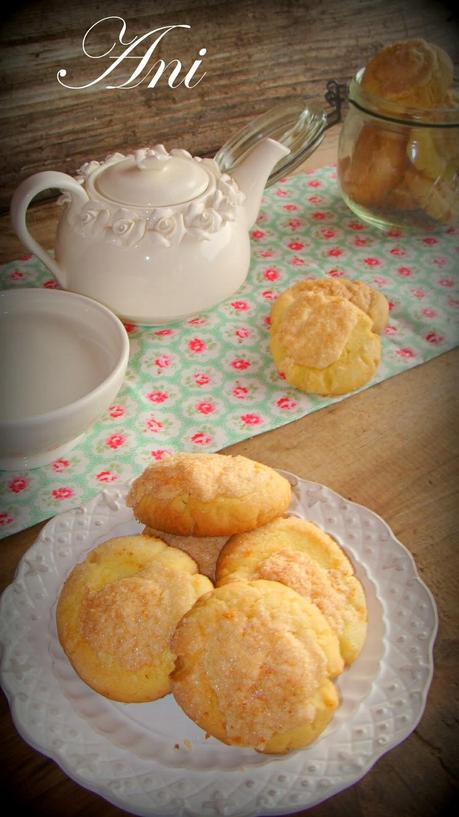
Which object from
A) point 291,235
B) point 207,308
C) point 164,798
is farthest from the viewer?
point 291,235

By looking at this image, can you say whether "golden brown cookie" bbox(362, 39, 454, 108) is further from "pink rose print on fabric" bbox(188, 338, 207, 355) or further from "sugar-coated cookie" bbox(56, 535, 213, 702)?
"sugar-coated cookie" bbox(56, 535, 213, 702)

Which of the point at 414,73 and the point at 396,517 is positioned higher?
the point at 414,73

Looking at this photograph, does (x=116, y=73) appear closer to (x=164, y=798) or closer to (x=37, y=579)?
(x=37, y=579)

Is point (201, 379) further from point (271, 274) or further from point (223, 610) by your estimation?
point (223, 610)

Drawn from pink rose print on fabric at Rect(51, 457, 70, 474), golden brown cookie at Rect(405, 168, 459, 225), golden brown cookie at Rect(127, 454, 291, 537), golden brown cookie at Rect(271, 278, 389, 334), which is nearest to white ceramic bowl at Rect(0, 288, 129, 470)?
pink rose print on fabric at Rect(51, 457, 70, 474)

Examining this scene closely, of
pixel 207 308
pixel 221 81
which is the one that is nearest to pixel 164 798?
pixel 207 308

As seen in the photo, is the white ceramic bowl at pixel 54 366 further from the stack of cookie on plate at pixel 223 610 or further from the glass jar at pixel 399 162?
the glass jar at pixel 399 162

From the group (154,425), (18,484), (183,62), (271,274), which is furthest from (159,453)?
(183,62)
